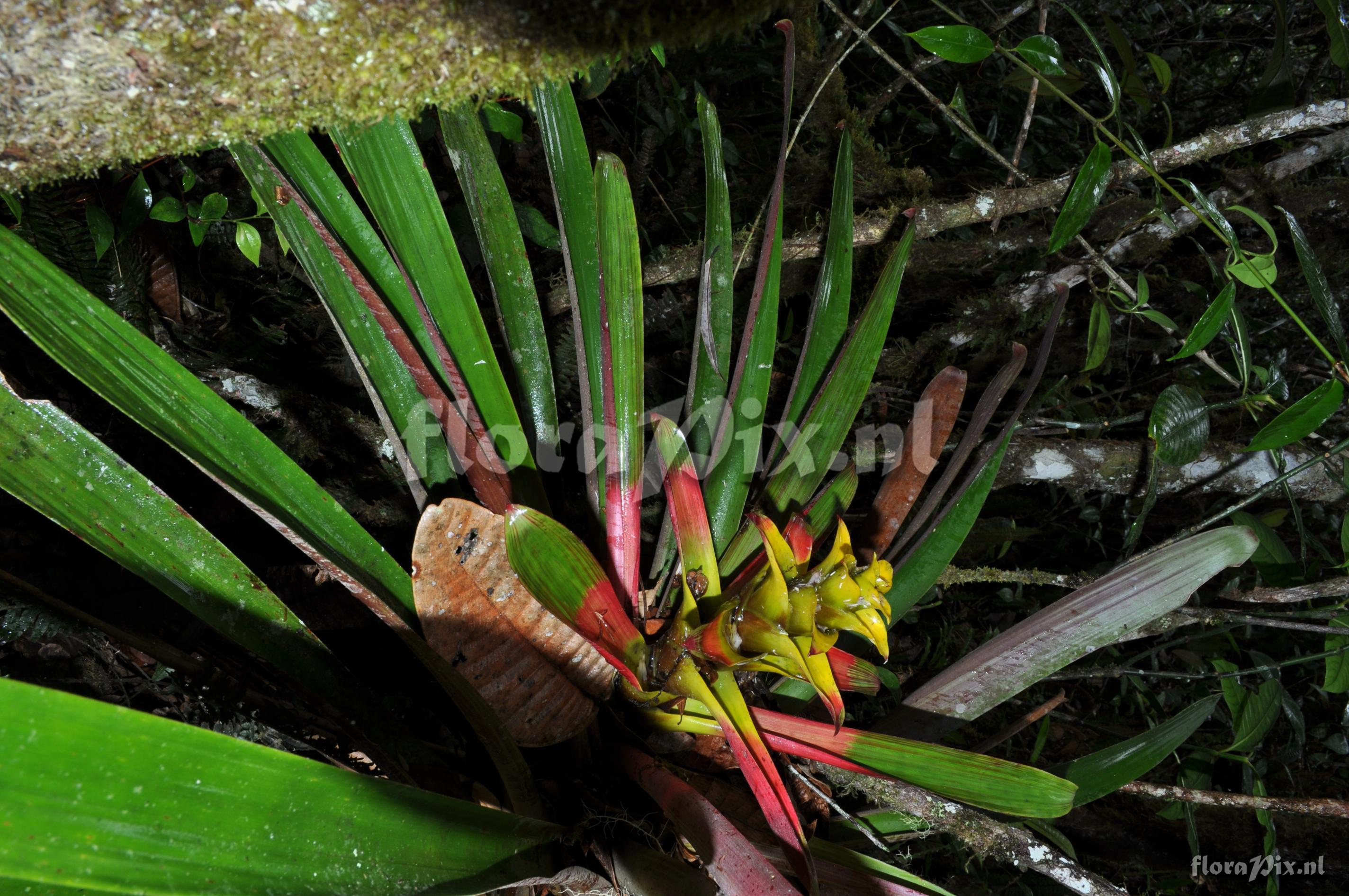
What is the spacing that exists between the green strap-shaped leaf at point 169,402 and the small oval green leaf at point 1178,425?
1.26 meters

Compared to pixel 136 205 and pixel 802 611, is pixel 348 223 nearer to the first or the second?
pixel 136 205

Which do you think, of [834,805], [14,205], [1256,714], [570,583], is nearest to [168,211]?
[14,205]

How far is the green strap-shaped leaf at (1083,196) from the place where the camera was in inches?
45.3

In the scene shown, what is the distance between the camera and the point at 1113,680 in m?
2.02

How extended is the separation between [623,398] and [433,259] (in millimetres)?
334

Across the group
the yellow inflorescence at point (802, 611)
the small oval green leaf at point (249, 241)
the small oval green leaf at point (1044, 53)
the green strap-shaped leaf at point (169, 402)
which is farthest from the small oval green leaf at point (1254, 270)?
the small oval green leaf at point (249, 241)

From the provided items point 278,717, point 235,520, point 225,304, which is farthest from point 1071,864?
point 225,304

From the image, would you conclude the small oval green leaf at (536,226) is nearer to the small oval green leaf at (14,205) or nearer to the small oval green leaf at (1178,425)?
the small oval green leaf at (14,205)

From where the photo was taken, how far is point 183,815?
0.50 meters

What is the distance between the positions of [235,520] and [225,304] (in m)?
0.46

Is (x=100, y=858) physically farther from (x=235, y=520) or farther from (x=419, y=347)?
(x=235, y=520)

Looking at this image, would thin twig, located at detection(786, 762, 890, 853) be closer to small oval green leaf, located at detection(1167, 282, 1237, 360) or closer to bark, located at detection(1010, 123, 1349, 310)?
small oval green leaf, located at detection(1167, 282, 1237, 360)

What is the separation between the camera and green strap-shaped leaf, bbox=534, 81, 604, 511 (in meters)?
1.05

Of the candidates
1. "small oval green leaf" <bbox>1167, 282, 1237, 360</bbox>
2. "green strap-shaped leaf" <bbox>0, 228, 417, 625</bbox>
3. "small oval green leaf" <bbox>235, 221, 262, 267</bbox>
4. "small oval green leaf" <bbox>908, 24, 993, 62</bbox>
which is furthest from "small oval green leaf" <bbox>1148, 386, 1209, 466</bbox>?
"small oval green leaf" <bbox>235, 221, 262, 267</bbox>
